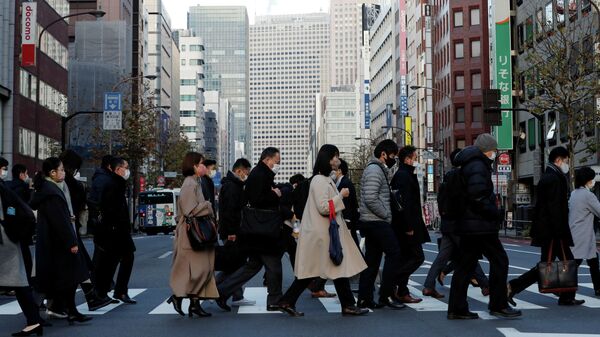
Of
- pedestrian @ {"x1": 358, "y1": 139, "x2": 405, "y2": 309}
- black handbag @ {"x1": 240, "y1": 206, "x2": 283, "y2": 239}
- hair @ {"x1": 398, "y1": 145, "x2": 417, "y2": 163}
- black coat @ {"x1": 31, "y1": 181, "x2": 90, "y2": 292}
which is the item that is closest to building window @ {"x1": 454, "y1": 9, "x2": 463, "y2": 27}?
hair @ {"x1": 398, "y1": 145, "x2": 417, "y2": 163}

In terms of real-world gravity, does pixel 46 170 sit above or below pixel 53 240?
above

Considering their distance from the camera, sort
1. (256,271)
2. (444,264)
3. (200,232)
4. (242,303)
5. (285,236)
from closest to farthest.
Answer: (200,232) < (256,271) < (285,236) < (242,303) < (444,264)

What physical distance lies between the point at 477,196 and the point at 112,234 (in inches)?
185

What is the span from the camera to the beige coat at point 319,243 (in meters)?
10.0

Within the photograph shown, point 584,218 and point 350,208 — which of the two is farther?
point 350,208

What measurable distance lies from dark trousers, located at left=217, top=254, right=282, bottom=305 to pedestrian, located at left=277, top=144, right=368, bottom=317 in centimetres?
61

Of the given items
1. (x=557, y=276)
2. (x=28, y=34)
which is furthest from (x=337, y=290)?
(x=28, y=34)

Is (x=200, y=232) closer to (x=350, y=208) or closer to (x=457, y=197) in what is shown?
(x=350, y=208)

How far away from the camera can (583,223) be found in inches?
453

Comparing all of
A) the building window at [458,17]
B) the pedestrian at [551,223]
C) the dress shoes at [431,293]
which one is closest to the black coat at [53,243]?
the dress shoes at [431,293]

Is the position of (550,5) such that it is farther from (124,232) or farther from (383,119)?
(383,119)

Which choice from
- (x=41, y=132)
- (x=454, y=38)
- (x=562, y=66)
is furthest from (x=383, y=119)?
(x=562, y=66)

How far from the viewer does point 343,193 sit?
33.7ft

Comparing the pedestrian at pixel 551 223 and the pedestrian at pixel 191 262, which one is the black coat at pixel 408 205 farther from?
the pedestrian at pixel 191 262
